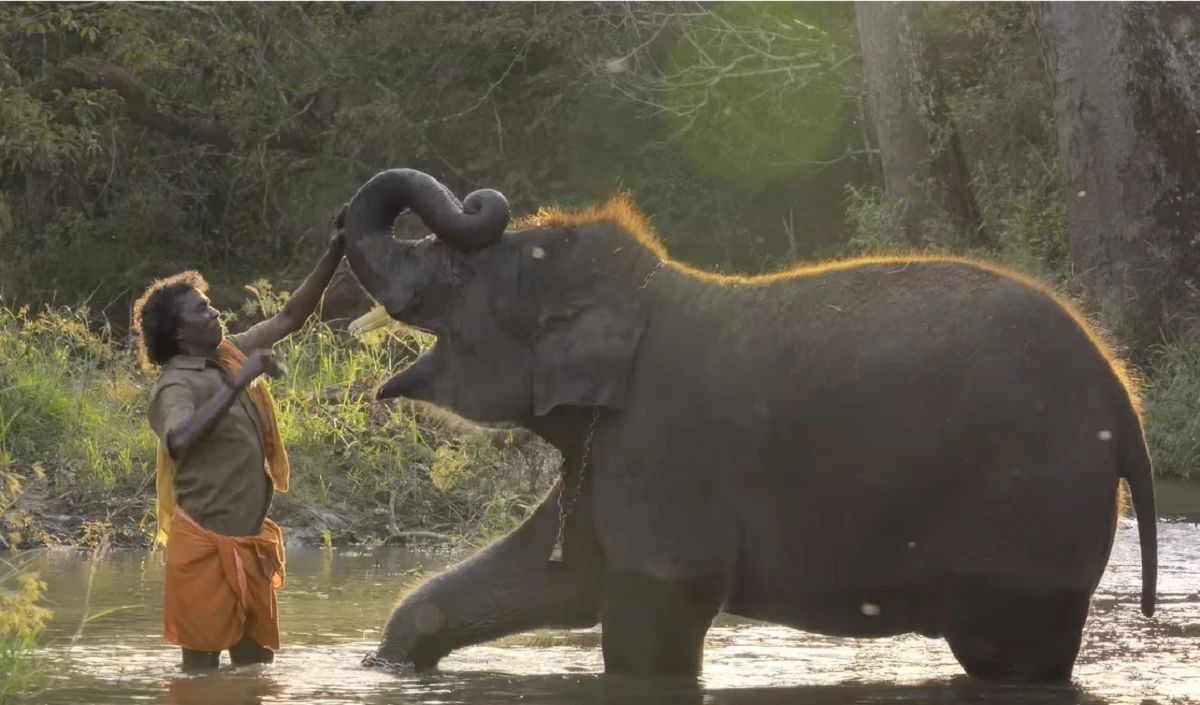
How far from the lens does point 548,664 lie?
8.00 meters

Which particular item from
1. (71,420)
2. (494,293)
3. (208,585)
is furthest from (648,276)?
(71,420)

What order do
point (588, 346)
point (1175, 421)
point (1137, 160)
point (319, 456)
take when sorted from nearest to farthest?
point (588, 346) < point (319, 456) < point (1175, 421) < point (1137, 160)

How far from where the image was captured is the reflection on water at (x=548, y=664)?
698 centimetres

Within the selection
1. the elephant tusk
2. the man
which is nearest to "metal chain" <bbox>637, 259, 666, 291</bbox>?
the elephant tusk

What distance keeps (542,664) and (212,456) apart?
1.52m

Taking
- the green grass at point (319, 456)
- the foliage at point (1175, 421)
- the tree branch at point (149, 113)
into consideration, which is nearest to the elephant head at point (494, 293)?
the green grass at point (319, 456)

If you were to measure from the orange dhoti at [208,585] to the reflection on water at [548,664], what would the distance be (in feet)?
0.52

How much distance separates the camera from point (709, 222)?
87.6 ft

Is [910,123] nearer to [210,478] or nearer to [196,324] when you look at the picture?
[196,324]

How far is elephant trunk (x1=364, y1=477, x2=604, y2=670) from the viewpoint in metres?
7.42

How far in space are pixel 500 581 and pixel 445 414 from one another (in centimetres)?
63

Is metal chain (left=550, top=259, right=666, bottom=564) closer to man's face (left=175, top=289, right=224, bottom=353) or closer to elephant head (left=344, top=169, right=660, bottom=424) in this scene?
elephant head (left=344, top=169, right=660, bottom=424)

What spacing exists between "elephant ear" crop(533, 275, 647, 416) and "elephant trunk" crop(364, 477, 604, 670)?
506mm

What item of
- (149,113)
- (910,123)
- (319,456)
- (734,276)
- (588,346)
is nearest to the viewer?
(588,346)
